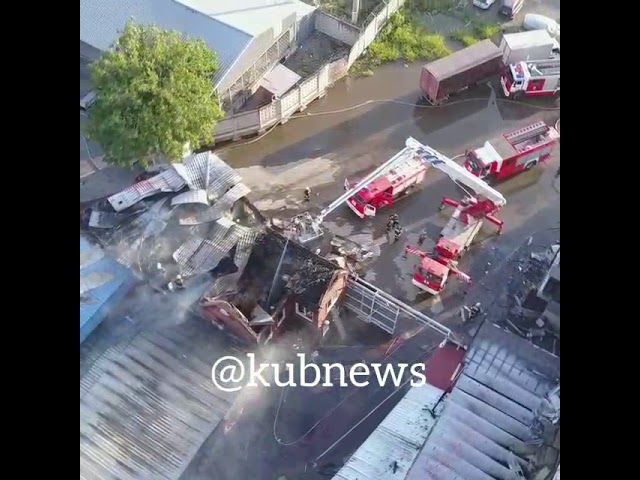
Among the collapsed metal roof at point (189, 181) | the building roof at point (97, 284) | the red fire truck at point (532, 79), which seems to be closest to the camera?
the building roof at point (97, 284)

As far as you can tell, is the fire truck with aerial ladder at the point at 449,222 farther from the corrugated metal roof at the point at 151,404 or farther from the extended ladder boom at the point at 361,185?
the corrugated metal roof at the point at 151,404

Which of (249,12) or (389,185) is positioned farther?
(249,12)

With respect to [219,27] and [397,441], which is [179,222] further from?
[397,441]

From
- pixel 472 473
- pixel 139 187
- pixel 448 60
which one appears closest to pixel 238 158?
pixel 139 187

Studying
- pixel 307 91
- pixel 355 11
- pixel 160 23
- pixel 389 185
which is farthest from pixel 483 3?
pixel 160 23

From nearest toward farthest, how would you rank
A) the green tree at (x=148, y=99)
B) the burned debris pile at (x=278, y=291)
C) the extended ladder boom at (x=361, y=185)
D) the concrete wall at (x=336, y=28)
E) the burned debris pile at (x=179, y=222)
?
the burned debris pile at (x=278, y=291) → the burned debris pile at (x=179, y=222) → the green tree at (x=148, y=99) → the extended ladder boom at (x=361, y=185) → the concrete wall at (x=336, y=28)

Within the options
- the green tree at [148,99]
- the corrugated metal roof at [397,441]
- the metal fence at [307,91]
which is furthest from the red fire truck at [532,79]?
the corrugated metal roof at [397,441]

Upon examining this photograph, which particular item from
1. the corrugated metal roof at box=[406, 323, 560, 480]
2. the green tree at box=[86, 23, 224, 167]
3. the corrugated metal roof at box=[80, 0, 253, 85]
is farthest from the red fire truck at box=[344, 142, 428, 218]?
the corrugated metal roof at box=[80, 0, 253, 85]
